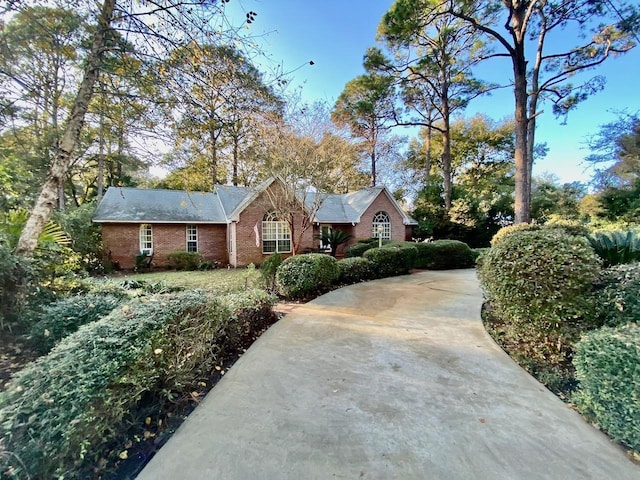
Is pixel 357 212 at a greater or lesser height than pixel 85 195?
lesser

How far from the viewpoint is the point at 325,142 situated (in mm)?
11117

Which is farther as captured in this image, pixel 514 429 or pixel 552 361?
pixel 552 361

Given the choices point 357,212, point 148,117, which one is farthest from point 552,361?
point 357,212

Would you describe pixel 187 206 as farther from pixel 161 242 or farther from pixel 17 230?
pixel 17 230

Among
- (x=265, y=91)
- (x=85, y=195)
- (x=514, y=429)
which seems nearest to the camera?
(x=514, y=429)

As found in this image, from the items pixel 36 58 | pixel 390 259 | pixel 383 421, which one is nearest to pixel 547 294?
pixel 383 421

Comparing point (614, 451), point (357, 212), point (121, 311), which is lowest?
point (614, 451)

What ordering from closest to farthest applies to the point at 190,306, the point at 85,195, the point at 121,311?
the point at 121,311 < the point at 190,306 < the point at 85,195

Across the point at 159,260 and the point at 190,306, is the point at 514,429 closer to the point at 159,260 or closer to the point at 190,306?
the point at 190,306

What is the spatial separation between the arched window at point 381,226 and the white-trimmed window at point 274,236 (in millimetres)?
6181

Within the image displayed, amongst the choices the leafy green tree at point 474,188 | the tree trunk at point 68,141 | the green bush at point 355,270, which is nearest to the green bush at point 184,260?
the green bush at point 355,270

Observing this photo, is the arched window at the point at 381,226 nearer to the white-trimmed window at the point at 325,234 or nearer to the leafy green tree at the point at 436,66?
the white-trimmed window at the point at 325,234

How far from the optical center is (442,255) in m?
14.0

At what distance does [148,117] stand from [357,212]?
46.6 feet
